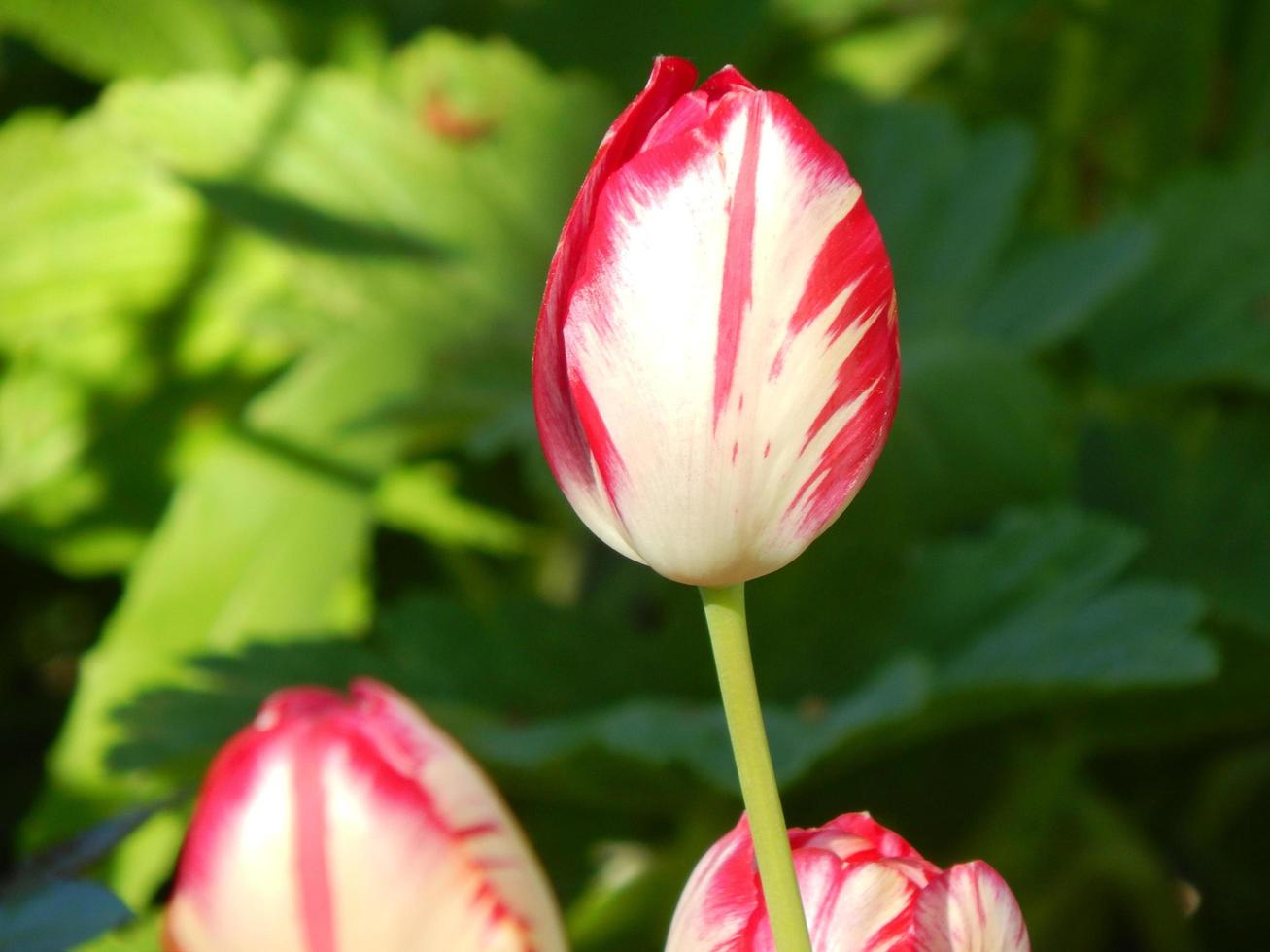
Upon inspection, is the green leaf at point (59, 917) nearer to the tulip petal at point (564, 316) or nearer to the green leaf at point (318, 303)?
the tulip petal at point (564, 316)

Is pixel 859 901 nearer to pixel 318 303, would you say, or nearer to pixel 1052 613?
pixel 1052 613

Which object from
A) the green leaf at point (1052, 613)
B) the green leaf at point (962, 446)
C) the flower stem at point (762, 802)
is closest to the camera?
the flower stem at point (762, 802)

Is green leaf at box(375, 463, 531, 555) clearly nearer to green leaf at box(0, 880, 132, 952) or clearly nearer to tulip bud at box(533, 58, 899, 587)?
green leaf at box(0, 880, 132, 952)

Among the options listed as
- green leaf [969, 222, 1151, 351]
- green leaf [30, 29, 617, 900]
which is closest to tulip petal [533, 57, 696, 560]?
green leaf [30, 29, 617, 900]

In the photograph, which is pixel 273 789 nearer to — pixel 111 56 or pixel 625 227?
pixel 625 227

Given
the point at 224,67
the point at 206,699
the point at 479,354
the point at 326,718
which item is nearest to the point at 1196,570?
the point at 479,354

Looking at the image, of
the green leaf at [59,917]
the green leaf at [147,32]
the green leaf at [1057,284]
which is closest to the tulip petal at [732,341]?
the green leaf at [59,917]
